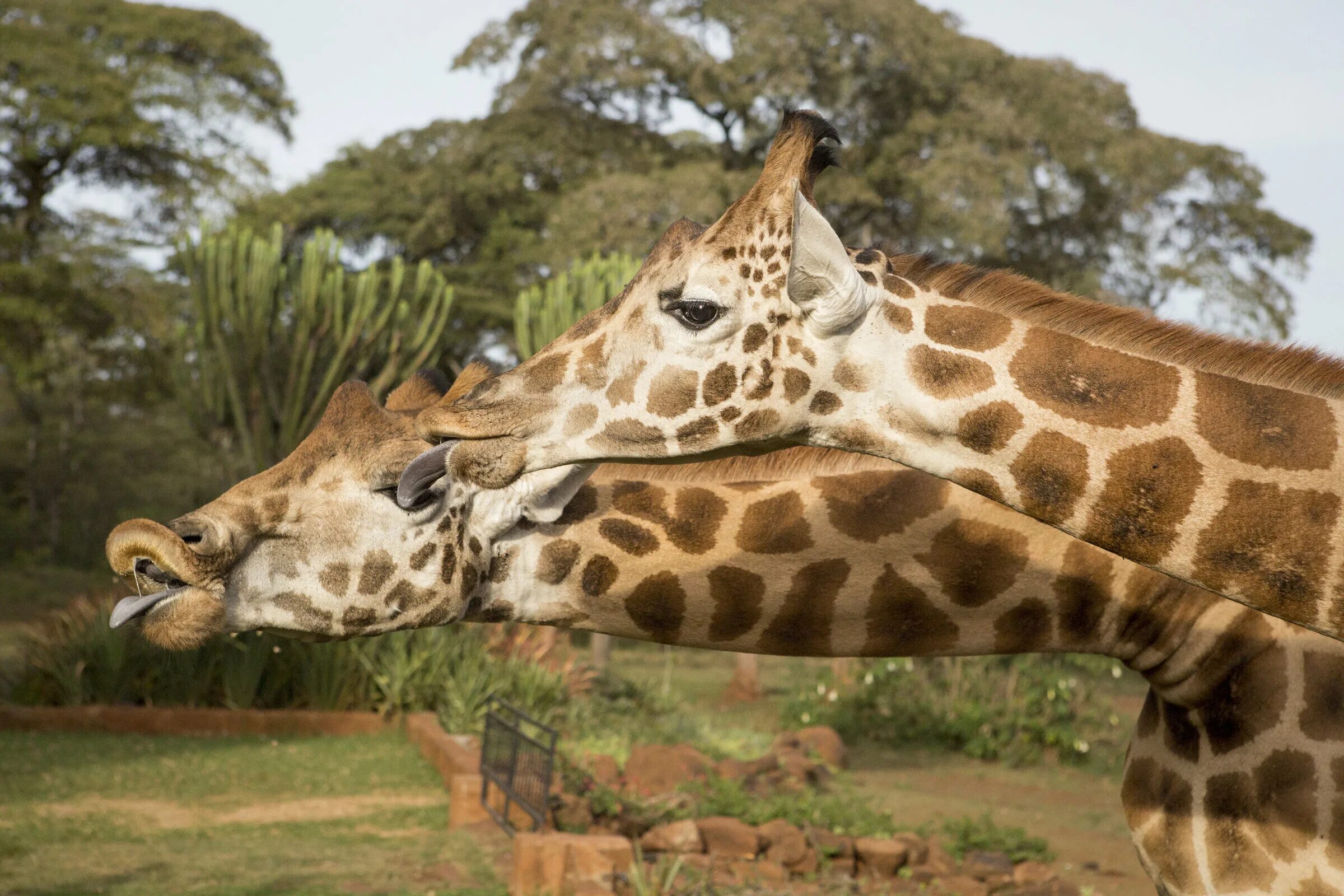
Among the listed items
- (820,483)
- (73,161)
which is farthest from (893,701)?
(73,161)

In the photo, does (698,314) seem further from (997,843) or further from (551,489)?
(997,843)

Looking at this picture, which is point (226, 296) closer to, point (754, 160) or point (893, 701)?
point (893, 701)

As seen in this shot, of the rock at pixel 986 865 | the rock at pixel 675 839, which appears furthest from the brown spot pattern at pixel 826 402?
the rock at pixel 986 865

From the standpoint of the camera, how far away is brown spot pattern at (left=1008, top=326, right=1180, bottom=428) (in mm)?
2145

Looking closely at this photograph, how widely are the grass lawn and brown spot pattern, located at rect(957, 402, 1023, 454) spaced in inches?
253

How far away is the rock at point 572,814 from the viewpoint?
881 cm

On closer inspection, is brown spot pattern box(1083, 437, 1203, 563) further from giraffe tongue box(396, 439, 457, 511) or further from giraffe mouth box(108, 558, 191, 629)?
giraffe mouth box(108, 558, 191, 629)

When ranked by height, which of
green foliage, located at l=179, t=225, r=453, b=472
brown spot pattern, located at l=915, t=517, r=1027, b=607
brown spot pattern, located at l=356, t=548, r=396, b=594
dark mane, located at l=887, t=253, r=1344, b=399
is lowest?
brown spot pattern, located at l=356, t=548, r=396, b=594

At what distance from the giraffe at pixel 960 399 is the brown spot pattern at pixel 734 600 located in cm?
81

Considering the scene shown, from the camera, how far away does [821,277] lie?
2.14 meters

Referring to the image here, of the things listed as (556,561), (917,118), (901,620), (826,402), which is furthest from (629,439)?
(917,118)

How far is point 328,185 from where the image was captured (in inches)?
1136

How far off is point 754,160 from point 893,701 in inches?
569

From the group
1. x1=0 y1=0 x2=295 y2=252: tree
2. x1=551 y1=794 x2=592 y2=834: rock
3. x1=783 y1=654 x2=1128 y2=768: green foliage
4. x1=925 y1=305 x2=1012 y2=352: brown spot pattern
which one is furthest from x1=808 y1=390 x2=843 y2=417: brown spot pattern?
x1=0 y1=0 x2=295 y2=252: tree
